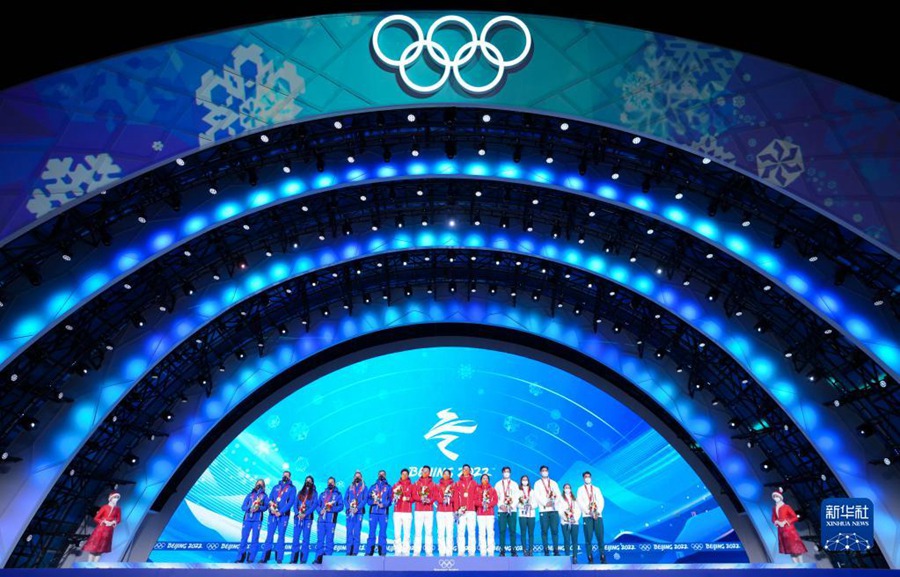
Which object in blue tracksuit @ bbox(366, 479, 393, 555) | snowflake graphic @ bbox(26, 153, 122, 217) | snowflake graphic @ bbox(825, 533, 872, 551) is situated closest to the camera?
snowflake graphic @ bbox(825, 533, 872, 551)

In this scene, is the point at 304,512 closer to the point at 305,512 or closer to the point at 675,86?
the point at 305,512

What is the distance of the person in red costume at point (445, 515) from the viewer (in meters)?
16.6

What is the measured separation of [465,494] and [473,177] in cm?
1056

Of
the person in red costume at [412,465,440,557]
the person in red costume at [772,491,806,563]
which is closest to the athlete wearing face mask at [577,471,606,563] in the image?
the person in red costume at [412,465,440,557]

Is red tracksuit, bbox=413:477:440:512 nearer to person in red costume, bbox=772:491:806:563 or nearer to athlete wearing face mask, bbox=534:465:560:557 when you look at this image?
athlete wearing face mask, bbox=534:465:560:557

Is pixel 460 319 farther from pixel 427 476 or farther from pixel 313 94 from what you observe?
pixel 313 94

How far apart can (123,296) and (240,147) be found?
8387 millimetres

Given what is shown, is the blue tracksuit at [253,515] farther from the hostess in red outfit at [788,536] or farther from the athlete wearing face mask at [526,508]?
the hostess in red outfit at [788,536]

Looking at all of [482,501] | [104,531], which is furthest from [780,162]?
[104,531]

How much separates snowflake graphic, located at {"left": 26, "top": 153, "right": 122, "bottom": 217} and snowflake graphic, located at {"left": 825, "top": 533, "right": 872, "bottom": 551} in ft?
56.0

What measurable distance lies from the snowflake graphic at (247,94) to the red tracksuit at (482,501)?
1130 centimetres

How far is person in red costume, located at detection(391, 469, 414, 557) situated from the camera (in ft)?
54.0

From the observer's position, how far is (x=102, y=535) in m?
16.8

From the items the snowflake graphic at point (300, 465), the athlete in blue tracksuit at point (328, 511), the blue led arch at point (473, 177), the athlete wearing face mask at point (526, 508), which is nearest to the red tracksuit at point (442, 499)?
the athlete wearing face mask at point (526, 508)
